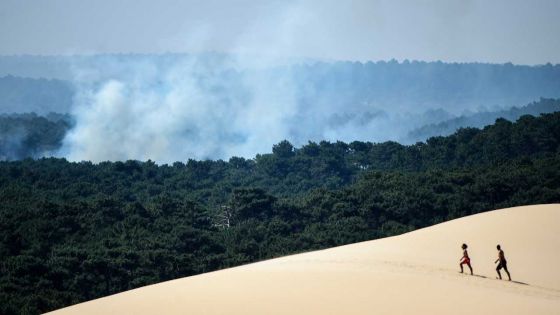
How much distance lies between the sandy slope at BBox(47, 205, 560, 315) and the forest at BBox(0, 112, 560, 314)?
2005 cm

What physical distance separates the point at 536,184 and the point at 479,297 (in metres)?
55.8

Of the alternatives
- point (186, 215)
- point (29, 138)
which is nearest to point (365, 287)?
point (186, 215)

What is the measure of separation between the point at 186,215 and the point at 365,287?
51973 millimetres

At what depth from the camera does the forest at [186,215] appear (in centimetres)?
5226

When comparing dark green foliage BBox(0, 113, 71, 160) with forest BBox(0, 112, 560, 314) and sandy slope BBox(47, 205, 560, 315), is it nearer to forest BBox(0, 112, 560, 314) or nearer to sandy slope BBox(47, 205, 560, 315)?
forest BBox(0, 112, 560, 314)

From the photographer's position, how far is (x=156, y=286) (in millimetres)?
22438

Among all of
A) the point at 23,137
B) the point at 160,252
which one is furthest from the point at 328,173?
the point at 23,137

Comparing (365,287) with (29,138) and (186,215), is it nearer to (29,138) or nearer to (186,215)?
(186,215)

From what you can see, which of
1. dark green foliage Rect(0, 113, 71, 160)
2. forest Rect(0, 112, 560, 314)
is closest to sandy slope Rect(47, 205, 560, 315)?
forest Rect(0, 112, 560, 314)

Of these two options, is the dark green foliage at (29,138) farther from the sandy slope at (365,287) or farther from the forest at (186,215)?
the sandy slope at (365,287)

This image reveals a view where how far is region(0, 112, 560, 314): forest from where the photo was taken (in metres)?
52.3

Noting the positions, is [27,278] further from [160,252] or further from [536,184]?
[536,184]

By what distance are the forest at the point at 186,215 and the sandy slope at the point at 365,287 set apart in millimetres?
20045

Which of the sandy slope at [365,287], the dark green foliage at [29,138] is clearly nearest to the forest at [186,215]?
the sandy slope at [365,287]
